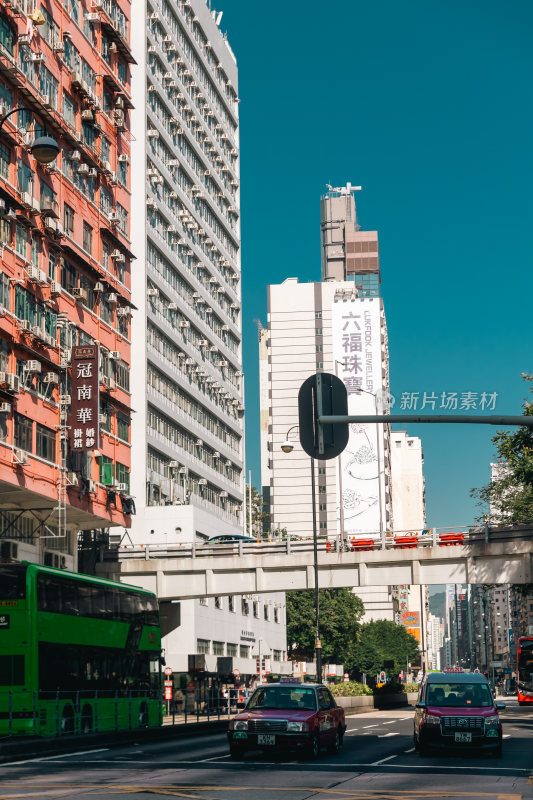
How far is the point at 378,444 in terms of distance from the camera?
163125 mm

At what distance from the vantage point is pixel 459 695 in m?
25.2

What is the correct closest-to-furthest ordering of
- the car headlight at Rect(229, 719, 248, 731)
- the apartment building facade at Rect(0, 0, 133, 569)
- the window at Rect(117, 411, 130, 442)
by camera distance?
the car headlight at Rect(229, 719, 248, 731) < the apartment building facade at Rect(0, 0, 133, 569) < the window at Rect(117, 411, 130, 442)

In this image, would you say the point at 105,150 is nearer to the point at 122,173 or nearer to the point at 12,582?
the point at 122,173

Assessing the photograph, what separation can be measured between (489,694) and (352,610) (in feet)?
301

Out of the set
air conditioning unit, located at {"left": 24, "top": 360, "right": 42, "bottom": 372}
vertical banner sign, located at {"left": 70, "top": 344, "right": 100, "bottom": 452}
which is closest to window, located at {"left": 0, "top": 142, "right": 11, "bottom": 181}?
air conditioning unit, located at {"left": 24, "top": 360, "right": 42, "bottom": 372}

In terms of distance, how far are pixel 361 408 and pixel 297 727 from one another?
143 metres

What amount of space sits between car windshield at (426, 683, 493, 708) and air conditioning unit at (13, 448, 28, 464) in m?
23.4

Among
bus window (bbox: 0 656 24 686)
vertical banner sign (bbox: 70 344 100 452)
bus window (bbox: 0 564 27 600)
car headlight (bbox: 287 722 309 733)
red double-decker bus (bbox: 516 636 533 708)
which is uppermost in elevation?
vertical banner sign (bbox: 70 344 100 452)

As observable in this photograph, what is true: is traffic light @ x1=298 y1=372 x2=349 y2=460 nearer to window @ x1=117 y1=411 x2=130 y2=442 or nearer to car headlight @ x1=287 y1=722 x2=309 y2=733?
car headlight @ x1=287 y1=722 x2=309 y2=733

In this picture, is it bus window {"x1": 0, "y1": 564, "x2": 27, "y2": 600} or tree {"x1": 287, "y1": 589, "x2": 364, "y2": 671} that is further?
tree {"x1": 287, "y1": 589, "x2": 364, "y2": 671}

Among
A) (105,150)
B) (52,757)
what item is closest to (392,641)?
(105,150)

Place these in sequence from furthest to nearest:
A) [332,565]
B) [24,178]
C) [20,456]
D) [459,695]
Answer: [332,565], [24,178], [20,456], [459,695]

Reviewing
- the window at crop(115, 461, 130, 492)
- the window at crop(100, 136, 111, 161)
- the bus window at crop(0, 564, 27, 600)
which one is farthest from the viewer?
the window at crop(100, 136, 111, 161)

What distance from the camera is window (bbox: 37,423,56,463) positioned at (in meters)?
47.8
